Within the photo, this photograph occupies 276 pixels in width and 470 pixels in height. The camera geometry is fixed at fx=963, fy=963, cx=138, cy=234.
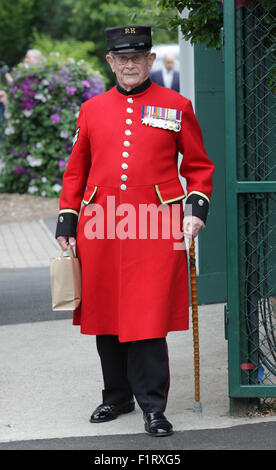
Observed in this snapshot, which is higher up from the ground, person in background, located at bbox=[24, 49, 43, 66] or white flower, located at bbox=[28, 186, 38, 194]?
person in background, located at bbox=[24, 49, 43, 66]

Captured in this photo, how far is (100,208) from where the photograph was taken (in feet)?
15.4

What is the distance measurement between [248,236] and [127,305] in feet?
2.33

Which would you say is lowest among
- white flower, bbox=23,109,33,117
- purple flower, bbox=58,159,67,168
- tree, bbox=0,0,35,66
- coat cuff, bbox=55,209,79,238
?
coat cuff, bbox=55,209,79,238

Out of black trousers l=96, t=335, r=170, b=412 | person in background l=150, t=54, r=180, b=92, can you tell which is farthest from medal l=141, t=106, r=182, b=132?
person in background l=150, t=54, r=180, b=92

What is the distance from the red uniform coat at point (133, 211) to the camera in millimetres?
4641

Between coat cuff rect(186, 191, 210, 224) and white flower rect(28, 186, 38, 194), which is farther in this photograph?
white flower rect(28, 186, 38, 194)

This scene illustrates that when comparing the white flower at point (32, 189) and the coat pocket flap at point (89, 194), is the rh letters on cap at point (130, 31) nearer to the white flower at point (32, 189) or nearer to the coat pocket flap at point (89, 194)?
the coat pocket flap at point (89, 194)

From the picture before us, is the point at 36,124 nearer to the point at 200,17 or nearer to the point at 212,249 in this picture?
the point at 212,249

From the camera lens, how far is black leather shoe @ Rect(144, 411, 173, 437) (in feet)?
15.3

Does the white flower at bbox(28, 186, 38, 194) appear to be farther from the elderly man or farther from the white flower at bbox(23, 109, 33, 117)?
the elderly man

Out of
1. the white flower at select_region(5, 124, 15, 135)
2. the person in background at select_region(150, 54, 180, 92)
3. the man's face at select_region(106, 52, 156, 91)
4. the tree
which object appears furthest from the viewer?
the tree

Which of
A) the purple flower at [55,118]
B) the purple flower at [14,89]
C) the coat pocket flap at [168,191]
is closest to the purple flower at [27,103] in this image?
the purple flower at [14,89]

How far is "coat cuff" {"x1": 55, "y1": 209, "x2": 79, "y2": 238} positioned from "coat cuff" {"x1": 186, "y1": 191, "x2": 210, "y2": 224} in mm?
588

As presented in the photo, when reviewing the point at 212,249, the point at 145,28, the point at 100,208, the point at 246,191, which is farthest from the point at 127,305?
the point at 212,249
